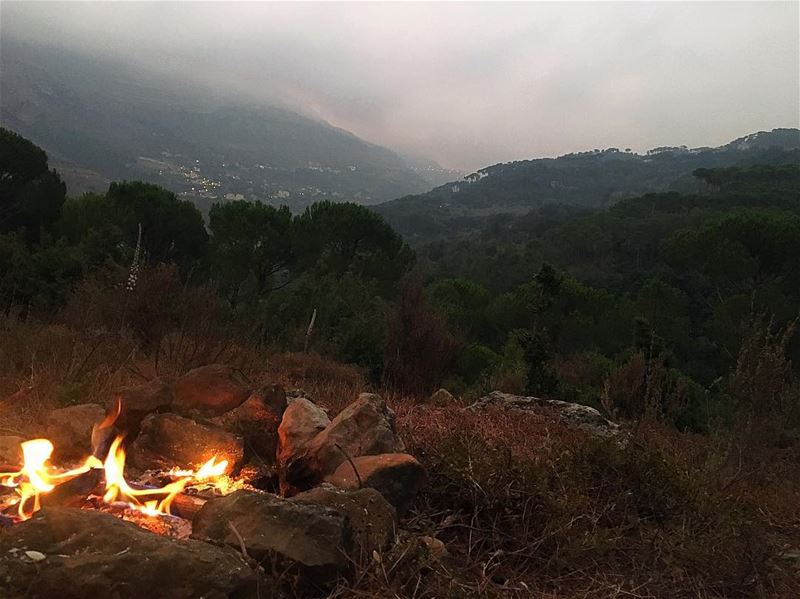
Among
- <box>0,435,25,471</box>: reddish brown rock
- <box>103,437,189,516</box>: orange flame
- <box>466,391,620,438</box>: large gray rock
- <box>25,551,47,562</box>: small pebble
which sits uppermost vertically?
<box>25,551,47,562</box>: small pebble

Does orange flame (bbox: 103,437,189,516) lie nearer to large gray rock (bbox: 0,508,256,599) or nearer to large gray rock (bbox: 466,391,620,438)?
large gray rock (bbox: 0,508,256,599)

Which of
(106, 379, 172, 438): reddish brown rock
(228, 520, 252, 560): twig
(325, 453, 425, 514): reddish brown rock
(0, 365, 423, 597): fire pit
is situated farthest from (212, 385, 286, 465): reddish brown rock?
(228, 520, 252, 560): twig

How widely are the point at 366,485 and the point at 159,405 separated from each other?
61.1 inches

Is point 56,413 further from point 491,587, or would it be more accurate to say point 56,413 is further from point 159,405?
point 491,587

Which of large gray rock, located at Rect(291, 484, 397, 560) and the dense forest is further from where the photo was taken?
the dense forest

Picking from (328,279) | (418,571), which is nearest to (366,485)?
(418,571)

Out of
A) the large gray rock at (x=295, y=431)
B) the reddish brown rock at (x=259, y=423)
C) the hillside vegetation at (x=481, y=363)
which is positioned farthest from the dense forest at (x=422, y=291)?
the reddish brown rock at (x=259, y=423)

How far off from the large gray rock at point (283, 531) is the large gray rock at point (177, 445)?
1009 mm

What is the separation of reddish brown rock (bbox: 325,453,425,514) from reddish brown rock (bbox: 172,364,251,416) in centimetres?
135

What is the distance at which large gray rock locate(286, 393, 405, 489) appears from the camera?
333cm

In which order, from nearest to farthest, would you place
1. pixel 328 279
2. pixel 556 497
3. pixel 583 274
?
1. pixel 556 497
2. pixel 328 279
3. pixel 583 274

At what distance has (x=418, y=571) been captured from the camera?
2254 millimetres

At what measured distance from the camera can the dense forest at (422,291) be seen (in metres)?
8.90

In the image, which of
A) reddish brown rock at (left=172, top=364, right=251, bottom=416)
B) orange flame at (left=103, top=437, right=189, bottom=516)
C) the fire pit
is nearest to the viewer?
the fire pit
